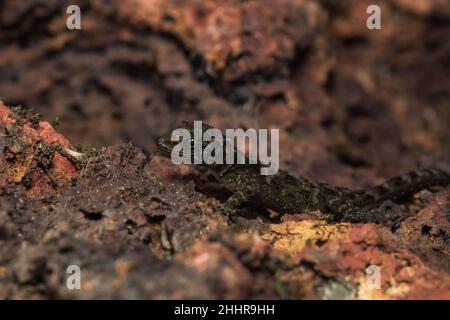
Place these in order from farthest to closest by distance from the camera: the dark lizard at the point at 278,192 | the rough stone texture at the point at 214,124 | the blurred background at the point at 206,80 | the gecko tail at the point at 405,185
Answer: the blurred background at the point at 206,80, the gecko tail at the point at 405,185, the dark lizard at the point at 278,192, the rough stone texture at the point at 214,124

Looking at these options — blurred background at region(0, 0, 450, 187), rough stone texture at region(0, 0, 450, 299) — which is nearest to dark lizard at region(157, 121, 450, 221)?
rough stone texture at region(0, 0, 450, 299)

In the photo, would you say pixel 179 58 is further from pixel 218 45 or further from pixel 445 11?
pixel 445 11

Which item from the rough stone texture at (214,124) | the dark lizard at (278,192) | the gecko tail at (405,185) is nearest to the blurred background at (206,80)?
the rough stone texture at (214,124)

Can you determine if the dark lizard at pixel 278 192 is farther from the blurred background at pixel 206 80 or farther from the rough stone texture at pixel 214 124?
the blurred background at pixel 206 80

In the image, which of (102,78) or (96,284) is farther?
(102,78)

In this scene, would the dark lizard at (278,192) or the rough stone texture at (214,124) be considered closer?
the rough stone texture at (214,124)

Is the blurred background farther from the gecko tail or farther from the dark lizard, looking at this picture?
the dark lizard

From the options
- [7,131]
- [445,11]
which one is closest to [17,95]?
[7,131]

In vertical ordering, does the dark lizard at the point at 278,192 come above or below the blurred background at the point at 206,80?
below
